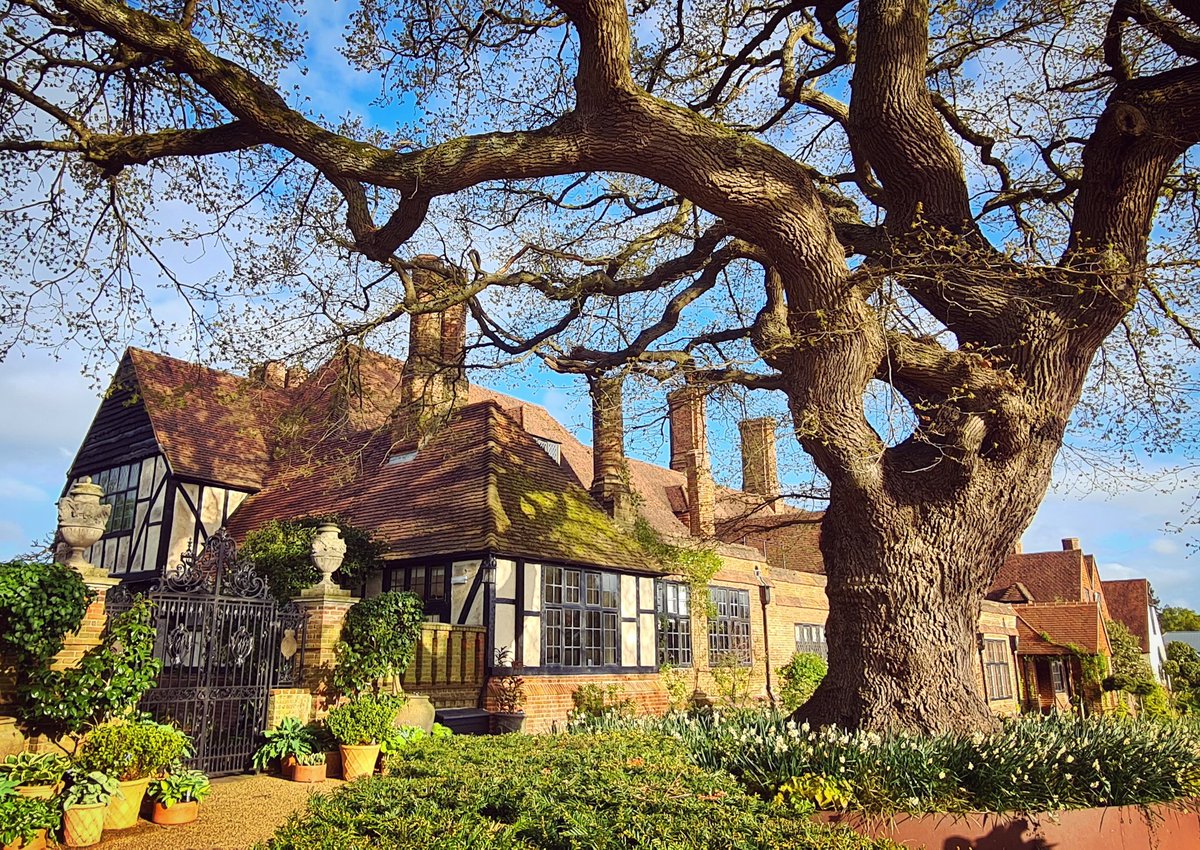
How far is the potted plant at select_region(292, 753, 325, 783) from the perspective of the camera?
30.1ft

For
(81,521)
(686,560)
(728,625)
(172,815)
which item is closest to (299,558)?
(81,521)

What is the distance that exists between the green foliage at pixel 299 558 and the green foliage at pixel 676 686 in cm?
669

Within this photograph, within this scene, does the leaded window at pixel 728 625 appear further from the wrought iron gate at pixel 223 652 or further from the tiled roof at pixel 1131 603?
the tiled roof at pixel 1131 603

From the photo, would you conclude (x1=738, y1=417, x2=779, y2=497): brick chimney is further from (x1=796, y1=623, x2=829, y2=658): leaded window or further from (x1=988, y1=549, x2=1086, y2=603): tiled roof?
(x1=988, y1=549, x2=1086, y2=603): tiled roof

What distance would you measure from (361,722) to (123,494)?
531 inches

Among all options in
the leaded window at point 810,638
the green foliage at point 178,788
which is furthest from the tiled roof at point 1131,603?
the green foliage at point 178,788

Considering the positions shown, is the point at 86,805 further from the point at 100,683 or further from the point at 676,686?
the point at 676,686

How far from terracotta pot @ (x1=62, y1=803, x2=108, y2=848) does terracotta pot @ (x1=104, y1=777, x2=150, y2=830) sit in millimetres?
175

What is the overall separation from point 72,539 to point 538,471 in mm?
10123

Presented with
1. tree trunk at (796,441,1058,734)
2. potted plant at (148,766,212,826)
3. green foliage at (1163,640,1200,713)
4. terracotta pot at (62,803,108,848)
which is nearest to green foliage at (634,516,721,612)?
tree trunk at (796,441,1058,734)

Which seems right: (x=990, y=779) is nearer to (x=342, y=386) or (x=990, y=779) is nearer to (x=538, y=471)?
(x=342, y=386)

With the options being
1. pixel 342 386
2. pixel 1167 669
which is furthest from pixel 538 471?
pixel 1167 669

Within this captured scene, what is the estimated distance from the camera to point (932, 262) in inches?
282

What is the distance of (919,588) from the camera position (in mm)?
7355
